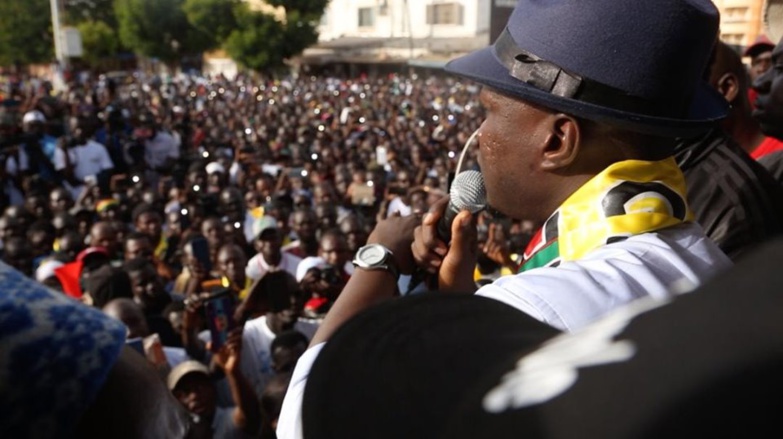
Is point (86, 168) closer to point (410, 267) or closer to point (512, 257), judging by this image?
point (512, 257)

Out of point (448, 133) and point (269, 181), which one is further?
point (448, 133)

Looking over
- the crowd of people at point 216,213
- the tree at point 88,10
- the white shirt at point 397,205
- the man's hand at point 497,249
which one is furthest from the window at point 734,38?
the tree at point 88,10

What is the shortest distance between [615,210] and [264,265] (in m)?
4.47

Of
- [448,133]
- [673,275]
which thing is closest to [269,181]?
[448,133]

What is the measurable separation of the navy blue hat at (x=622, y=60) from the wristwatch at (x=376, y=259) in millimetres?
445

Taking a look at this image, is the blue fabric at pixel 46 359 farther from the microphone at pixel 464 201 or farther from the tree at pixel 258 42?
the tree at pixel 258 42

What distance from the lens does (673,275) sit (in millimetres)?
1032

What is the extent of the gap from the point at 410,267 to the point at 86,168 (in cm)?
835

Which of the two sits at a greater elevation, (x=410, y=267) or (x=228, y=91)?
(x=410, y=267)

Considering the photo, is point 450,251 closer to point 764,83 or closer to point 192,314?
point 764,83

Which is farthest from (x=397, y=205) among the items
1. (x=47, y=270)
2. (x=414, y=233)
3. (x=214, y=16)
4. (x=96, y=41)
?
(x=96, y=41)

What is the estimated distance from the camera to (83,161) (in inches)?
355


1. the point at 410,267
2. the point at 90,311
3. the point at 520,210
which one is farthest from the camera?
the point at 410,267

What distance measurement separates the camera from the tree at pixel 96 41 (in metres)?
42.4
